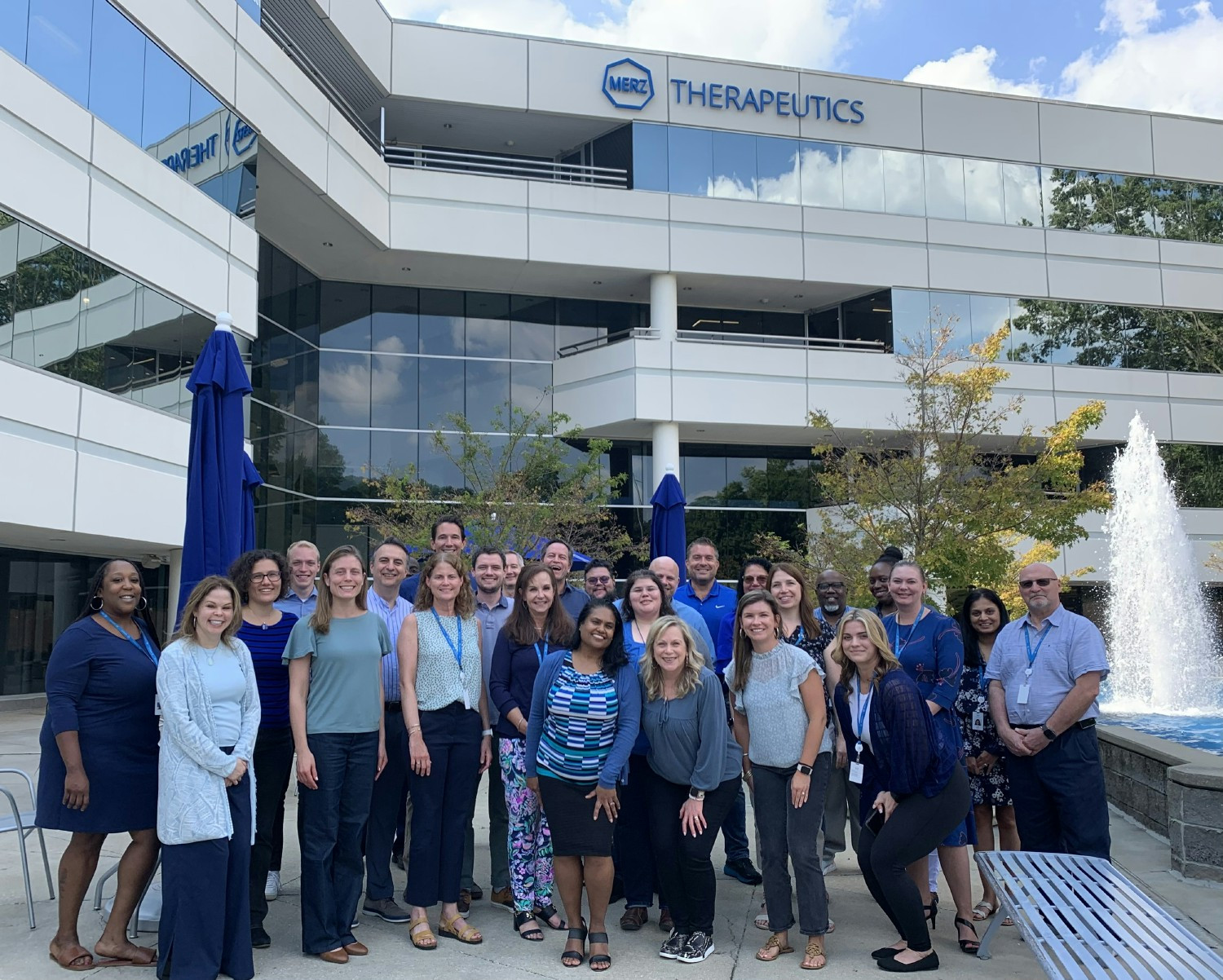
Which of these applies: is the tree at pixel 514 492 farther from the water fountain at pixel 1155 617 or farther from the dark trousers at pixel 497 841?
the dark trousers at pixel 497 841

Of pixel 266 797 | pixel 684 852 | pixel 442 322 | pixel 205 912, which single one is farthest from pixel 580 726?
pixel 442 322

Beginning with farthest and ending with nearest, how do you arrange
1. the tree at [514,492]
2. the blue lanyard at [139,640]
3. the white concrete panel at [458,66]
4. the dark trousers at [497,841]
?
the white concrete panel at [458,66]
the tree at [514,492]
the dark trousers at [497,841]
the blue lanyard at [139,640]

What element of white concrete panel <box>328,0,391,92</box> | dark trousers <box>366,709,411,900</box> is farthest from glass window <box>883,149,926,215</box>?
dark trousers <box>366,709,411,900</box>

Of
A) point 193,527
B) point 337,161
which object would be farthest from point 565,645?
point 337,161

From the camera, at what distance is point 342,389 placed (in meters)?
25.8

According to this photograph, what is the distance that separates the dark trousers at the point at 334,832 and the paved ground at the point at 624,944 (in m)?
0.19

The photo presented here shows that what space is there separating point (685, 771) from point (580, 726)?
1.98ft

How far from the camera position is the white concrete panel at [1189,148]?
2967 centimetres

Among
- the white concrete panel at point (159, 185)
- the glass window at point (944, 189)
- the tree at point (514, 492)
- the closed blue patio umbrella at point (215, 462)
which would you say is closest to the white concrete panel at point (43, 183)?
the white concrete panel at point (159, 185)

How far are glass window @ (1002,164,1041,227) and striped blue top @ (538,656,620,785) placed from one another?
26.3 metres

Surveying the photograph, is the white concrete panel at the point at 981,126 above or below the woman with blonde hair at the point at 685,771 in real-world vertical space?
above

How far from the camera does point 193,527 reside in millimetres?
6758

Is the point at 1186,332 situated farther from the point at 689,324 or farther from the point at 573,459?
the point at 573,459

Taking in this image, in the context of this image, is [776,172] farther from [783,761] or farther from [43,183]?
[783,761]
